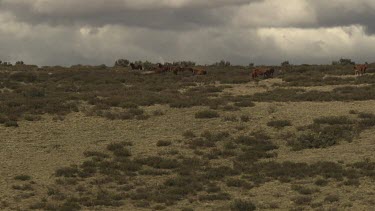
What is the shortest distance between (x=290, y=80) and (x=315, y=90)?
716 centimetres

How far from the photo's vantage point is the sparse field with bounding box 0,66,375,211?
59.3 ft

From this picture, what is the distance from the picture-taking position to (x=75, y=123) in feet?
90.9

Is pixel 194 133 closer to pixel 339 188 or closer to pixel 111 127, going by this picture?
pixel 111 127

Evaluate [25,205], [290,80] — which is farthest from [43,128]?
[290,80]

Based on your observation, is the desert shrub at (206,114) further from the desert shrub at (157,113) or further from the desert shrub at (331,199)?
the desert shrub at (331,199)

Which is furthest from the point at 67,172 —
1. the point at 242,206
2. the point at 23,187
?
the point at 242,206

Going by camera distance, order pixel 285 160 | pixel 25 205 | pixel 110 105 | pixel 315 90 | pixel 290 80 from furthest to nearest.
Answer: pixel 290 80 < pixel 315 90 < pixel 110 105 < pixel 285 160 < pixel 25 205

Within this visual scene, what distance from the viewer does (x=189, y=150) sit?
23.8m

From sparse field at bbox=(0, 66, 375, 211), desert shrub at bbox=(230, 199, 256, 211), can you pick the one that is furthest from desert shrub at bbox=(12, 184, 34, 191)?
desert shrub at bbox=(230, 199, 256, 211)

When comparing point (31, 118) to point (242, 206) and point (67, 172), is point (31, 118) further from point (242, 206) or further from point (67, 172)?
point (242, 206)

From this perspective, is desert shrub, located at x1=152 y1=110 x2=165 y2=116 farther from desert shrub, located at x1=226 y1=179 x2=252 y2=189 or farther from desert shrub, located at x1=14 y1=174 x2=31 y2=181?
desert shrub, located at x1=14 y1=174 x2=31 y2=181

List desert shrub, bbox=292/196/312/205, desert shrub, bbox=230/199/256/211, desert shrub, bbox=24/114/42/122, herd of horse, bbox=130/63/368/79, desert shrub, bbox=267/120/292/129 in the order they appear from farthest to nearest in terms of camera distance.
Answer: herd of horse, bbox=130/63/368/79
desert shrub, bbox=24/114/42/122
desert shrub, bbox=267/120/292/129
desert shrub, bbox=292/196/312/205
desert shrub, bbox=230/199/256/211

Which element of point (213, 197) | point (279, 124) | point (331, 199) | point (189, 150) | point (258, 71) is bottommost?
point (213, 197)

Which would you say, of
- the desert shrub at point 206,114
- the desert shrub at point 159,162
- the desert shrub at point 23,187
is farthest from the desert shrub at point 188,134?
the desert shrub at point 23,187
